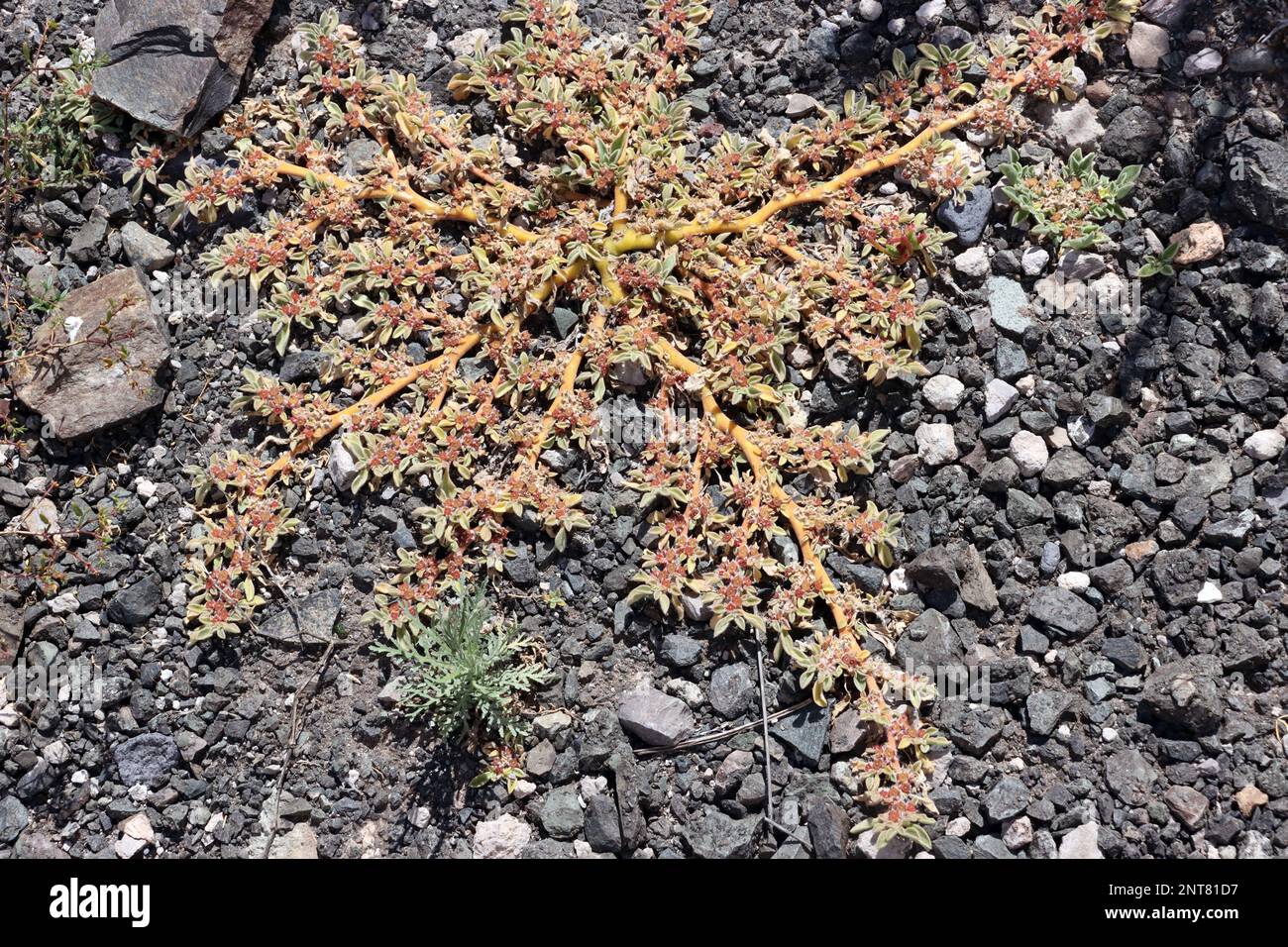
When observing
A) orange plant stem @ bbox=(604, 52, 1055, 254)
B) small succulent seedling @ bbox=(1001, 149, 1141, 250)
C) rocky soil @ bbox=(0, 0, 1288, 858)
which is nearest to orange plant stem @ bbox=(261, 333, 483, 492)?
rocky soil @ bbox=(0, 0, 1288, 858)

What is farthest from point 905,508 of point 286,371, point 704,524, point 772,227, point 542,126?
point 286,371

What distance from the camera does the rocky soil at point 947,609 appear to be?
382cm

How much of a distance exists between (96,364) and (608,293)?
215 cm

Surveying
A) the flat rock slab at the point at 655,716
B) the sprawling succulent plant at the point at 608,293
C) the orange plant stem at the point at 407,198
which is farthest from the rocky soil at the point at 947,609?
the orange plant stem at the point at 407,198

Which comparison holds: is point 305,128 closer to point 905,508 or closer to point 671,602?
point 671,602

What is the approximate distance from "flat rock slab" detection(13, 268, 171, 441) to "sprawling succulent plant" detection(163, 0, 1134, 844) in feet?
1.33

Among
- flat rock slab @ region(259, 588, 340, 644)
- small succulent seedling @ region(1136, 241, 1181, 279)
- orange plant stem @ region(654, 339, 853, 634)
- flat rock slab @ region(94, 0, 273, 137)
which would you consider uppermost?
flat rock slab @ region(94, 0, 273, 137)

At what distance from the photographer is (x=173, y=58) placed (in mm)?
4746

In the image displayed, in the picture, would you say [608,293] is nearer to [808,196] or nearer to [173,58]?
[808,196]

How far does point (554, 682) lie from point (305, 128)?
2665 millimetres

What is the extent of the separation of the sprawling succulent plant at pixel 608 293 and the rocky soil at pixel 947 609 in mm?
156

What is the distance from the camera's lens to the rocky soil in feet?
12.5

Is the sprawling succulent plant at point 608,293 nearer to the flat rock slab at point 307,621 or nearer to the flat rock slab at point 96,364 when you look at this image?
the flat rock slab at point 307,621

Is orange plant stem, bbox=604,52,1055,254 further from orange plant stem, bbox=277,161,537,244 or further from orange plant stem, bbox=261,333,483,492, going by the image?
orange plant stem, bbox=261,333,483,492
